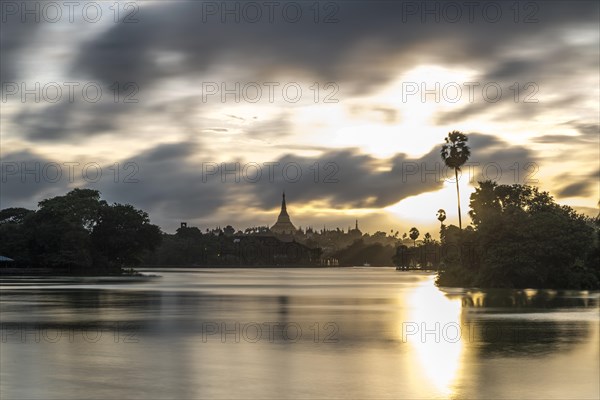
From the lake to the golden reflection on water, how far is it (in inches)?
1.7

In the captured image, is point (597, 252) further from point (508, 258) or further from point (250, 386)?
point (250, 386)

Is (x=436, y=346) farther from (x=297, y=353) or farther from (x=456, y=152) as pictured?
(x=456, y=152)

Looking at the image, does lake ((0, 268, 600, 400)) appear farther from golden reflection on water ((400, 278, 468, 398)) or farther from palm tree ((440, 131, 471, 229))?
palm tree ((440, 131, 471, 229))

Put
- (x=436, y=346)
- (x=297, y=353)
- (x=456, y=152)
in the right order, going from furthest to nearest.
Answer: (x=456, y=152) → (x=436, y=346) → (x=297, y=353)

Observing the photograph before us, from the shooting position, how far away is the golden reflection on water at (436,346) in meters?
18.5

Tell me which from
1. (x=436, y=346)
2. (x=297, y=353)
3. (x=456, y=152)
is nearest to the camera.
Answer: (x=297, y=353)

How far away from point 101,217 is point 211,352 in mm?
118834

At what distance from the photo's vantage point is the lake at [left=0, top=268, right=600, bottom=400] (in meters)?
17.3

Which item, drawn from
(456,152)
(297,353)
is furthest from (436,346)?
(456,152)

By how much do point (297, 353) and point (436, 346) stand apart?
15.3ft

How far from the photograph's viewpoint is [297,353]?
23219 millimetres

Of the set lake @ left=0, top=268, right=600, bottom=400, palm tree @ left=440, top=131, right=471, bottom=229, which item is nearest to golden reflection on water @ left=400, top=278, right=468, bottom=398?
lake @ left=0, top=268, right=600, bottom=400

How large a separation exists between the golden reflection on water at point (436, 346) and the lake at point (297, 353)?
42 millimetres

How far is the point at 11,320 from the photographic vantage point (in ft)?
110
